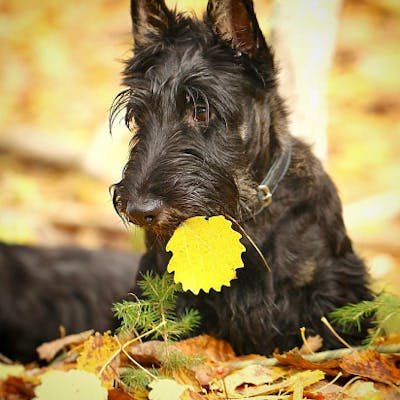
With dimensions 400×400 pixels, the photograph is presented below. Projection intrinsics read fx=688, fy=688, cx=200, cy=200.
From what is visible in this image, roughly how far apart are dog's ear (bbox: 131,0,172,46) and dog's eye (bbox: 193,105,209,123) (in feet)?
1.63

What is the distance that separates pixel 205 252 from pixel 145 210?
0.97 feet

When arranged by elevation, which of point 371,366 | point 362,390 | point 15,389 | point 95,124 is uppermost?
point 95,124

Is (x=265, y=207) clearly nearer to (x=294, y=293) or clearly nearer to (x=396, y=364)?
(x=294, y=293)

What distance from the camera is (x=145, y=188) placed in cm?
263

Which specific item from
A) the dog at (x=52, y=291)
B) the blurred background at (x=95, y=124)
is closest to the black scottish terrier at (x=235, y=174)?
the dog at (x=52, y=291)

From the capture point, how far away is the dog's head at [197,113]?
2.69 metres

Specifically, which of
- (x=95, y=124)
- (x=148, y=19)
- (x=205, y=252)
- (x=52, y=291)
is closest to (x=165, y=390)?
(x=205, y=252)

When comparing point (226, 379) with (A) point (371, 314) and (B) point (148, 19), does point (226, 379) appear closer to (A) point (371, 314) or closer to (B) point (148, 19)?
(A) point (371, 314)

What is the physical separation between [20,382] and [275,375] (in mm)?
1033

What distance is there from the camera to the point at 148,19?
3.18 m

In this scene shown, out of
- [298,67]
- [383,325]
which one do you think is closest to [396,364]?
[383,325]

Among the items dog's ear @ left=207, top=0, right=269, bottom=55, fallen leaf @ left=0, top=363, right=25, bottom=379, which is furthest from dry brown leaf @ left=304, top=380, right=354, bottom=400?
dog's ear @ left=207, top=0, right=269, bottom=55

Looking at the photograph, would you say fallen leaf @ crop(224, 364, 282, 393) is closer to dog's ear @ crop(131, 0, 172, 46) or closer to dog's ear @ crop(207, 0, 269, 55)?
dog's ear @ crop(207, 0, 269, 55)

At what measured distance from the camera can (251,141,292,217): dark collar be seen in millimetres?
3061
